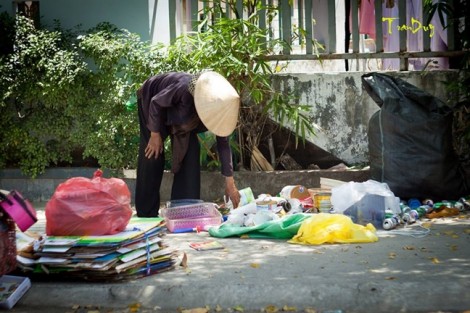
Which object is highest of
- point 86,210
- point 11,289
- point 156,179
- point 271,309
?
point 156,179

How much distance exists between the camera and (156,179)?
6180 mm

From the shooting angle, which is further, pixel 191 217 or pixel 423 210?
pixel 423 210

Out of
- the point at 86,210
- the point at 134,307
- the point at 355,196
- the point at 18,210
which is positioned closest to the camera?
the point at 18,210

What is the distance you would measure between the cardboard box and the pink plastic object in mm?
424

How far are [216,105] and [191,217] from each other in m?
1.07

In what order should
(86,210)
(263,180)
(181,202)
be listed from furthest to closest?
(263,180) → (181,202) → (86,210)

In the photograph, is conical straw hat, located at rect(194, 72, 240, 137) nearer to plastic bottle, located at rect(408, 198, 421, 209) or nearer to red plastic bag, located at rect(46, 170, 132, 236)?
red plastic bag, located at rect(46, 170, 132, 236)

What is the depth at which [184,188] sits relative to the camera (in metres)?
6.24

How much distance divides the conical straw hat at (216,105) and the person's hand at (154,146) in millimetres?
538

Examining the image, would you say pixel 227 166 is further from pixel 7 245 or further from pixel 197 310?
pixel 7 245

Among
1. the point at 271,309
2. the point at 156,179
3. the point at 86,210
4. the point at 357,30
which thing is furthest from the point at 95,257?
the point at 357,30

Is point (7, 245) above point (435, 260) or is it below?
above

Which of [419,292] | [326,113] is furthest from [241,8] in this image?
[419,292]

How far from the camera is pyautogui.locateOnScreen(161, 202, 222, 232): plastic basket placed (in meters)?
5.85
